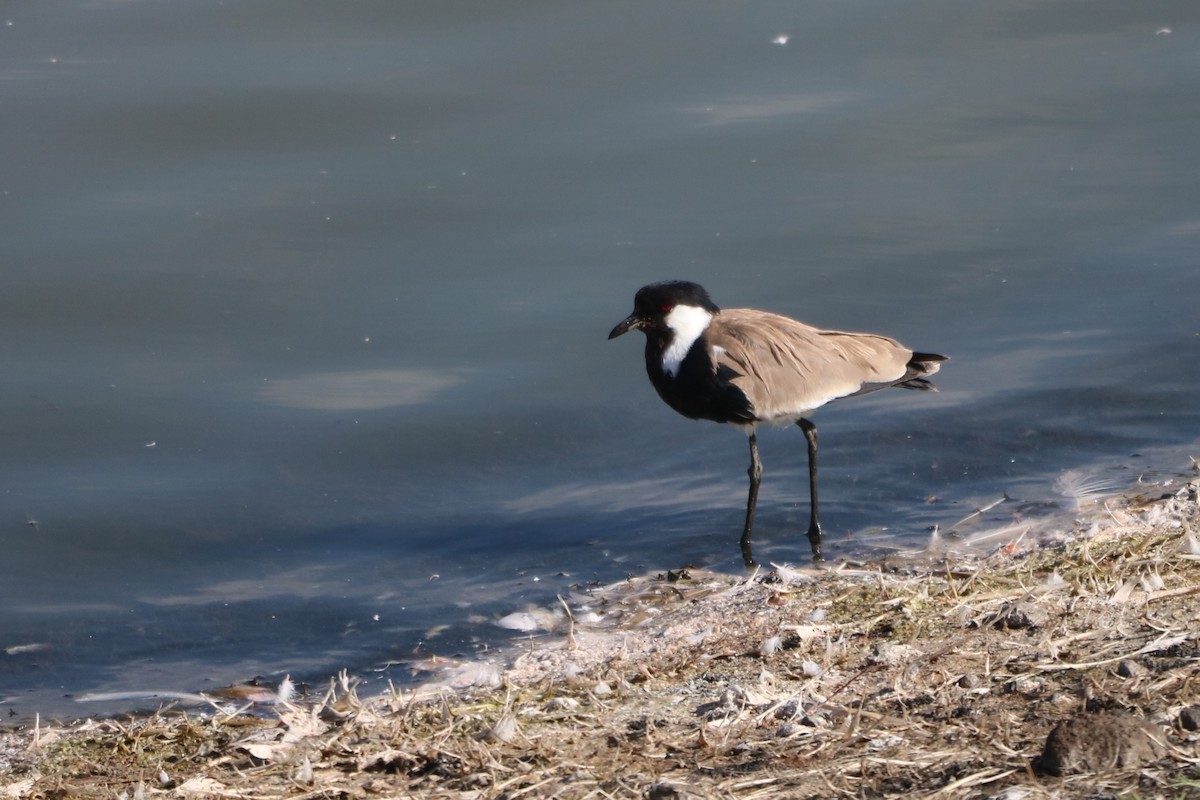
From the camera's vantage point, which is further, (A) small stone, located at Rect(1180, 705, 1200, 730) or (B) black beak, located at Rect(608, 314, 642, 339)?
(B) black beak, located at Rect(608, 314, 642, 339)

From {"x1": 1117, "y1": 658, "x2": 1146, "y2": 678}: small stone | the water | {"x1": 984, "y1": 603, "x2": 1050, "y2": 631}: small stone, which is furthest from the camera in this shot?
the water

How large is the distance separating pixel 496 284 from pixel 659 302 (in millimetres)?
2140

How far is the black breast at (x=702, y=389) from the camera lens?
6848mm

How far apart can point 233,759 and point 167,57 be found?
738cm

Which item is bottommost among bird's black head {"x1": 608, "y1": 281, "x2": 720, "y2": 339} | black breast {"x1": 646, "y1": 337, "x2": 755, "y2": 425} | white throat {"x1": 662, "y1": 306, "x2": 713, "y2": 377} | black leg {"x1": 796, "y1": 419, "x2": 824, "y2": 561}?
black leg {"x1": 796, "y1": 419, "x2": 824, "y2": 561}

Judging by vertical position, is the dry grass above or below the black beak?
below

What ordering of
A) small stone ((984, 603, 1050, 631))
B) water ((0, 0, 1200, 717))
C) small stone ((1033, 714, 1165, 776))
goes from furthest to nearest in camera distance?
water ((0, 0, 1200, 717)), small stone ((984, 603, 1050, 631)), small stone ((1033, 714, 1165, 776))

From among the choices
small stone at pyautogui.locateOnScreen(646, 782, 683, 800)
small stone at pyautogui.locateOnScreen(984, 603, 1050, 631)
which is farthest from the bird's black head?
small stone at pyautogui.locateOnScreen(646, 782, 683, 800)

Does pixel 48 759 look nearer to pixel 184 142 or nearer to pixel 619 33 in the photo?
pixel 184 142

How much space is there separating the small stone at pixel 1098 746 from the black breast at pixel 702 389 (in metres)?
3.66

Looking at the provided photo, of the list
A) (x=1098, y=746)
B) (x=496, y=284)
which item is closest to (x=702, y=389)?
(x=496, y=284)

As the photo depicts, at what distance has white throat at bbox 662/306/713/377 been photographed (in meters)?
6.91

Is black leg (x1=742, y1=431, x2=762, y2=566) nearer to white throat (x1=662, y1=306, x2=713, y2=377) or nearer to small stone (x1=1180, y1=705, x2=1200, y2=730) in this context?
white throat (x1=662, y1=306, x2=713, y2=377)

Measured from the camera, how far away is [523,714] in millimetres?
4168
